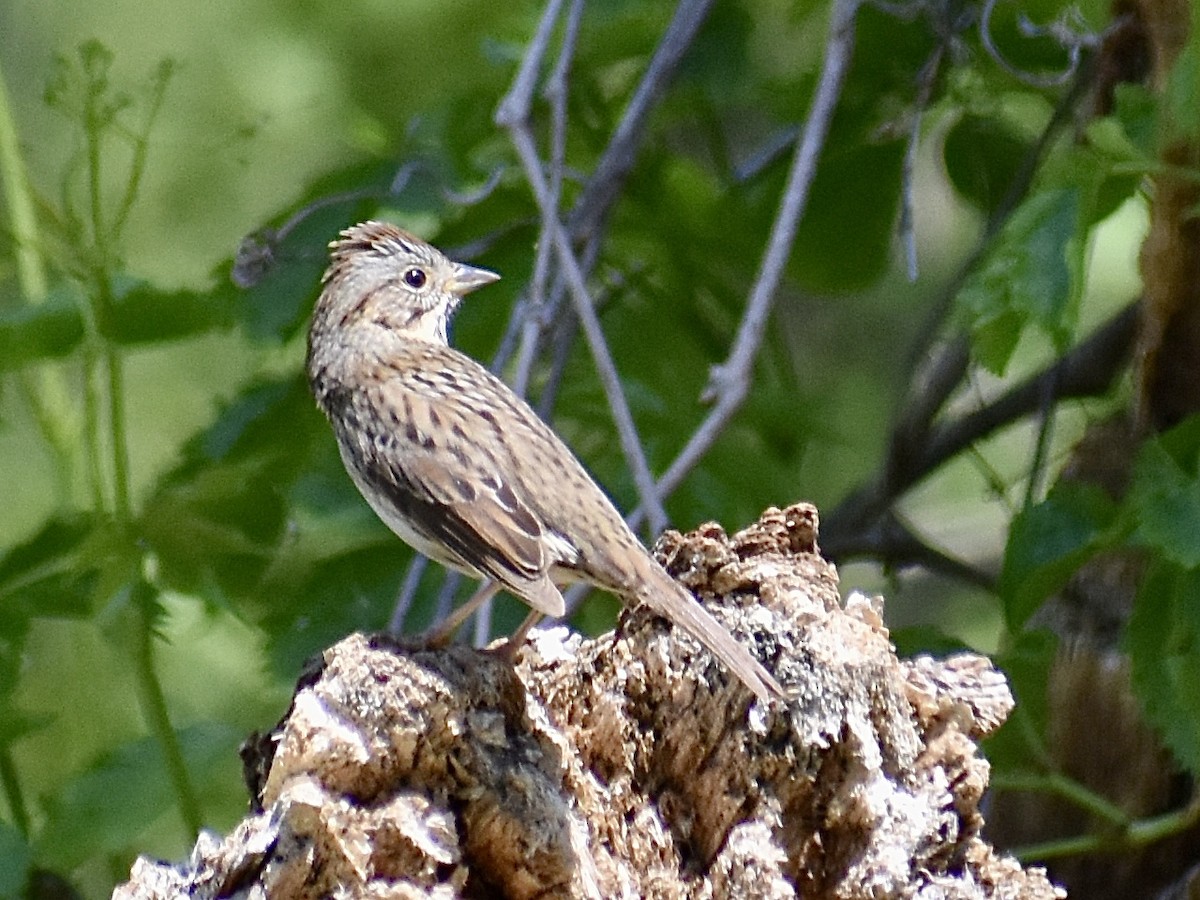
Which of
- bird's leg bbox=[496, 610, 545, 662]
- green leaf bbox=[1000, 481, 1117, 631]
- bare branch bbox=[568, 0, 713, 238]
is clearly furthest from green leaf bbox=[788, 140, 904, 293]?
bird's leg bbox=[496, 610, 545, 662]

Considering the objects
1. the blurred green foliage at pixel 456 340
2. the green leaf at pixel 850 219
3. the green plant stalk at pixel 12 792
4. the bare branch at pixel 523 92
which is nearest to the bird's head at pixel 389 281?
the blurred green foliage at pixel 456 340

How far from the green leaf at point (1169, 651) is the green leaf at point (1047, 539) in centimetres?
17

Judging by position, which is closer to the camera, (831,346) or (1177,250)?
(1177,250)

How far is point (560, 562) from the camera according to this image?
386cm

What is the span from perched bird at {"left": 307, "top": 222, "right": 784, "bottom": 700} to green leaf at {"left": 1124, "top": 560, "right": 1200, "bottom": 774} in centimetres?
119

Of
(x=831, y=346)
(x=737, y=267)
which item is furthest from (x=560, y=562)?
(x=831, y=346)

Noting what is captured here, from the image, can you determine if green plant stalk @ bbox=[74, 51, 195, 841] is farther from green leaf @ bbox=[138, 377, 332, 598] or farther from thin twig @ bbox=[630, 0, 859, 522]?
thin twig @ bbox=[630, 0, 859, 522]

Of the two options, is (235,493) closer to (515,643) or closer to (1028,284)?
(515,643)

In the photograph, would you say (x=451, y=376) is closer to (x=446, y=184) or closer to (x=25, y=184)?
(x=446, y=184)

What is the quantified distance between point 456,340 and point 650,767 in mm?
2219

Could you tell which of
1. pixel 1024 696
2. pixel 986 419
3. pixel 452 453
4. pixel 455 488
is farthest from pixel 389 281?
pixel 986 419

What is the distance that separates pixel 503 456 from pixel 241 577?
111 centimetres

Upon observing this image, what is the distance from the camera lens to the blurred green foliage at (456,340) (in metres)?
4.36

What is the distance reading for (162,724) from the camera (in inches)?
178
